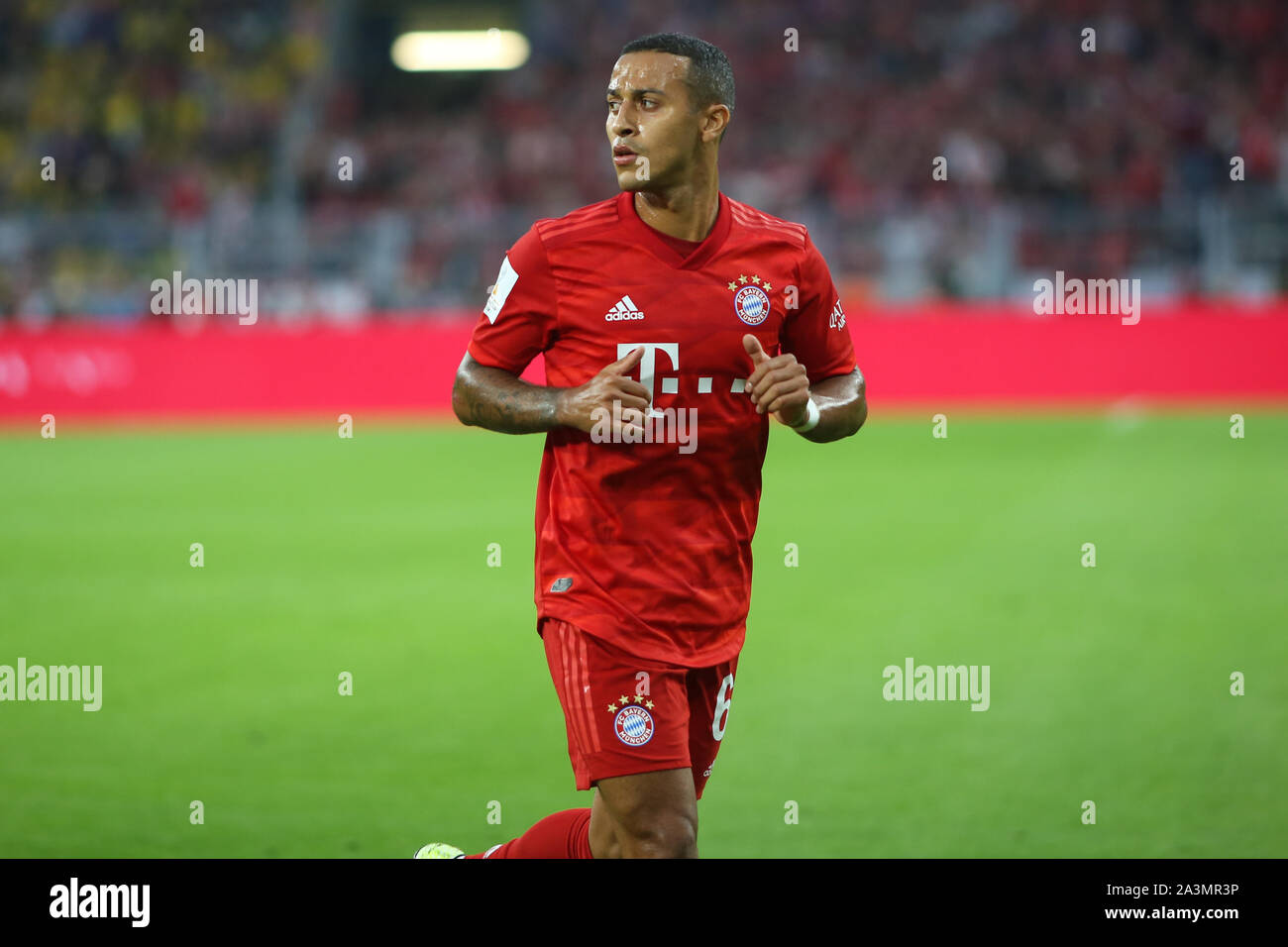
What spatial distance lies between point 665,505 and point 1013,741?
359 cm

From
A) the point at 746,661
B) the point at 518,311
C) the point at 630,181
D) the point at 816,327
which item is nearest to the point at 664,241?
the point at 630,181

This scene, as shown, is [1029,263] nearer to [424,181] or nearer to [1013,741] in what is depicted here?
[424,181]

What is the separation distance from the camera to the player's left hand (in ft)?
13.5

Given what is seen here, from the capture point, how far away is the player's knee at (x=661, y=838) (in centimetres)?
402

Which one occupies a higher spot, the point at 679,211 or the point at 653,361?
the point at 679,211

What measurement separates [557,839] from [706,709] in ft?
2.20

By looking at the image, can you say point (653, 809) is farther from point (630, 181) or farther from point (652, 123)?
point (652, 123)

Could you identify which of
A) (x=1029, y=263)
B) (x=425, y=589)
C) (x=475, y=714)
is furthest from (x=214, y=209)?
(x=475, y=714)

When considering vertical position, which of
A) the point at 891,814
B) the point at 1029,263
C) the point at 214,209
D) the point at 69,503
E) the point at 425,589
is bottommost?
the point at 891,814

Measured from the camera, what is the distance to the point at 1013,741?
7.19 m

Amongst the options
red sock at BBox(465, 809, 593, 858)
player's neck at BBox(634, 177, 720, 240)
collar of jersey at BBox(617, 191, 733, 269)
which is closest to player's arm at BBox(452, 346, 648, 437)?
collar of jersey at BBox(617, 191, 733, 269)

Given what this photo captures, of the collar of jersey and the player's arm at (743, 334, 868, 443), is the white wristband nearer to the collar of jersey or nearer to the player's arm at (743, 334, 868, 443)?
the player's arm at (743, 334, 868, 443)

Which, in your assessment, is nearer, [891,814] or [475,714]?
[891,814]

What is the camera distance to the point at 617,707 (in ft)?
13.5
